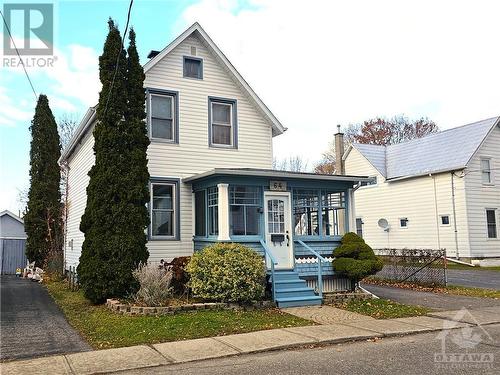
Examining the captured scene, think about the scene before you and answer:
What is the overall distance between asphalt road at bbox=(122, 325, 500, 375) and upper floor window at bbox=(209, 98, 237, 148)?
9342 millimetres

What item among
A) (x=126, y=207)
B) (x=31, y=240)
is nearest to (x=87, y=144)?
(x=126, y=207)

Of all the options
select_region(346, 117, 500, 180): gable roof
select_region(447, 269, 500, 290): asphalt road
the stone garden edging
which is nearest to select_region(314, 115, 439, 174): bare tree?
select_region(346, 117, 500, 180): gable roof

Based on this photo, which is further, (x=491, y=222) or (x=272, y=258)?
(x=491, y=222)

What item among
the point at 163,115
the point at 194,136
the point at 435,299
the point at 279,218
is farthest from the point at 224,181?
the point at 435,299

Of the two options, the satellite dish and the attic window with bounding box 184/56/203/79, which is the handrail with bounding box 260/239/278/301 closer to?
the attic window with bounding box 184/56/203/79

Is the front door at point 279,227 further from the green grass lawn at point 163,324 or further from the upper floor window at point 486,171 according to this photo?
the upper floor window at point 486,171

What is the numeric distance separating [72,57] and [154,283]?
18.8 ft

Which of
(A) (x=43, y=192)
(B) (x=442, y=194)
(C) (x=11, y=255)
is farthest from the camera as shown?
(C) (x=11, y=255)

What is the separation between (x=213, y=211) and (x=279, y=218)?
1.99 m

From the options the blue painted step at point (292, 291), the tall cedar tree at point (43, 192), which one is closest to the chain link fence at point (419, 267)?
the blue painted step at point (292, 291)

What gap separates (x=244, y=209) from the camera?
44.8 ft

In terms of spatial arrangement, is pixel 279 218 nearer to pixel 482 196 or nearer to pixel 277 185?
pixel 277 185

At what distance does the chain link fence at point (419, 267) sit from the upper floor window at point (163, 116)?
955 centimetres

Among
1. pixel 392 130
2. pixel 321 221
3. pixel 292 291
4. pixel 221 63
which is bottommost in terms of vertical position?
pixel 292 291
